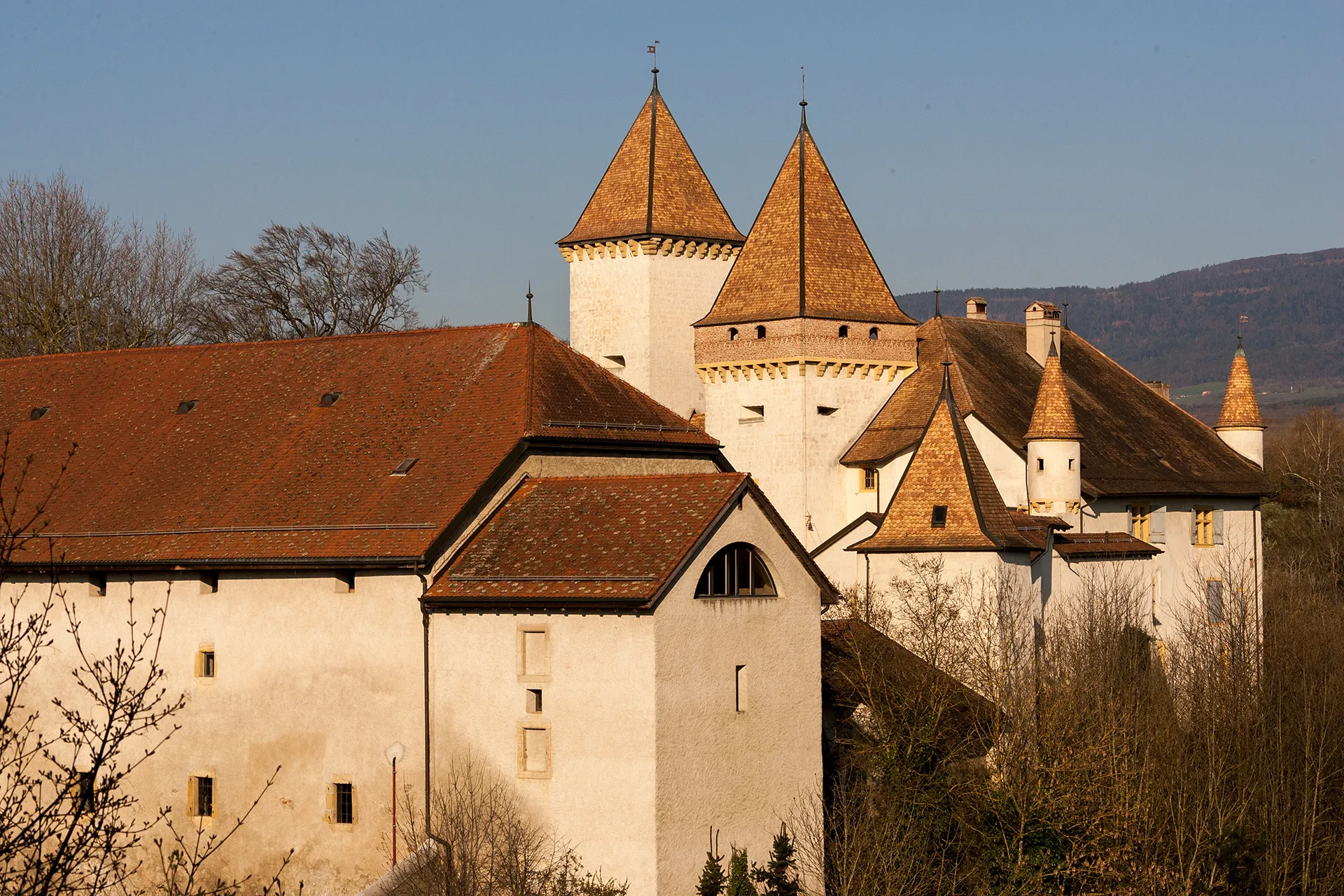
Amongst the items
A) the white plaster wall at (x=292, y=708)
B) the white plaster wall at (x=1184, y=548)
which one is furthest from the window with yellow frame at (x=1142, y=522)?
the white plaster wall at (x=292, y=708)

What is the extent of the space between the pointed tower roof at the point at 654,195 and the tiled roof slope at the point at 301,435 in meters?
14.2

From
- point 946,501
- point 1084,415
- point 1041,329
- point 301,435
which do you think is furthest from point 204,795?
point 1041,329

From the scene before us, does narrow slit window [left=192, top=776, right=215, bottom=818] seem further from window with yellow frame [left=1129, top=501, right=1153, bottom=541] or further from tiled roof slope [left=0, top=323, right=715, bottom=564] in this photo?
window with yellow frame [left=1129, top=501, right=1153, bottom=541]

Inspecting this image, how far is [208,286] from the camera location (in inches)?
2350

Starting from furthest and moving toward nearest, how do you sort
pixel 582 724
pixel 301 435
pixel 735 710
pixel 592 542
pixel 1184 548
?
pixel 1184 548 < pixel 301 435 < pixel 735 710 < pixel 592 542 < pixel 582 724

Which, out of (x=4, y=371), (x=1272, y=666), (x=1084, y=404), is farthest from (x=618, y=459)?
(x=1084, y=404)

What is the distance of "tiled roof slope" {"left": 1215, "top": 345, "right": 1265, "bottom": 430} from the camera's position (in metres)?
57.9

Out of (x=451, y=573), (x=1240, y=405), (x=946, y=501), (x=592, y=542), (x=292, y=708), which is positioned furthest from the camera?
(x=1240, y=405)

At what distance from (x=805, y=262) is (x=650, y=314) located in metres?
4.65

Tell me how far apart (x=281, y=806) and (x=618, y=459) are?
814 centimetres

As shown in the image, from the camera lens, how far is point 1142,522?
160ft

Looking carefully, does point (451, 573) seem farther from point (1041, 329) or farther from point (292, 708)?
point (1041, 329)

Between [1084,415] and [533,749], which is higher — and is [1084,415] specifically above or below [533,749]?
above

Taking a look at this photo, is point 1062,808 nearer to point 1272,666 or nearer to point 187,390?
point 1272,666
